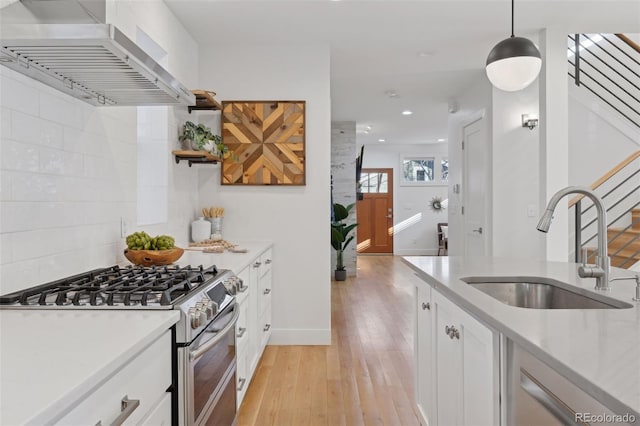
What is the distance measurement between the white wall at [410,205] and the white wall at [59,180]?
27.0ft

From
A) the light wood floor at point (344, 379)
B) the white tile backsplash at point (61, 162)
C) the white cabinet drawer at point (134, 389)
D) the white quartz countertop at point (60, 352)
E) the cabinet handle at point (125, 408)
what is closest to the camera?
the white quartz countertop at point (60, 352)

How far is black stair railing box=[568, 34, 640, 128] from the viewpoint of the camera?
461cm

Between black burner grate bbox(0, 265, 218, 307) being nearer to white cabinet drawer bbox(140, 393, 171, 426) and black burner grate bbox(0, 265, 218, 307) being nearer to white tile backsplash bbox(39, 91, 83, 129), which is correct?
white cabinet drawer bbox(140, 393, 171, 426)

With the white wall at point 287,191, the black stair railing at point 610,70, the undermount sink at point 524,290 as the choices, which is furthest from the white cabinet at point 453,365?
the black stair railing at point 610,70

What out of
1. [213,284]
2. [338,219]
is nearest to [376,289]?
[338,219]

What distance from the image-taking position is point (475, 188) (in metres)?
4.95

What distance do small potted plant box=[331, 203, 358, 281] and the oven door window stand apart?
4.81 m

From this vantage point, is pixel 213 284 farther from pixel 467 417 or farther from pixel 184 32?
pixel 184 32

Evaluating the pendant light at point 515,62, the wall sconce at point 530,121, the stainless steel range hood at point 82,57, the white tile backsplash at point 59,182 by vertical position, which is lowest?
the white tile backsplash at point 59,182

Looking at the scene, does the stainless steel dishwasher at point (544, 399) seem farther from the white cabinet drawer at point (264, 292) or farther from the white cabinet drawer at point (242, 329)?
the white cabinet drawer at point (264, 292)

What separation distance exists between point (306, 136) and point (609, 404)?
3.15 metres

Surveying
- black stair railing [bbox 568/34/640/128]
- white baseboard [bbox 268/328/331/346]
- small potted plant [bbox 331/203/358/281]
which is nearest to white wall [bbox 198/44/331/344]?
white baseboard [bbox 268/328/331/346]

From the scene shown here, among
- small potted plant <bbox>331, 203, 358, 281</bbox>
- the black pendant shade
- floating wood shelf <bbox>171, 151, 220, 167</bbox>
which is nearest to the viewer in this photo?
the black pendant shade

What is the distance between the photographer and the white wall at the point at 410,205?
1028 cm
